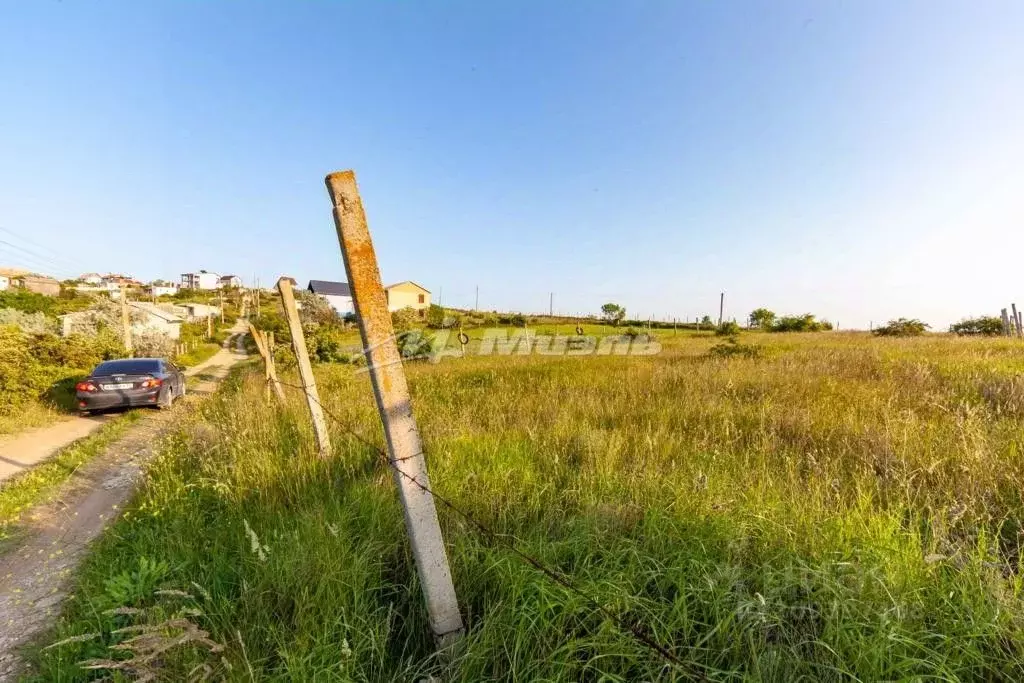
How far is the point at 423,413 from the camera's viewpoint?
5.89m

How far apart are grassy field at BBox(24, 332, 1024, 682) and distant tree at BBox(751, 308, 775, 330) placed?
38.2 metres

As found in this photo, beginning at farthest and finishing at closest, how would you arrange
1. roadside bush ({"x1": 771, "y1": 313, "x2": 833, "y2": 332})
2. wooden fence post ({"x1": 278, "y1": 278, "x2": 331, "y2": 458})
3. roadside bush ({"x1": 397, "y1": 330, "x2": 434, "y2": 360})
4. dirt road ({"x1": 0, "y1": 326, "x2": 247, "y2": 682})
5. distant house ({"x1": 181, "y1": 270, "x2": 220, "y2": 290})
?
1. distant house ({"x1": 181, "y1": 270, "x2": 220, "y2": 290})
2. roadside bush ({"x1": 771, "y1": 313, "x2": 833, "y2": 332})
3. roadside bush ({"x1": 397, "y1": 330, "x2": 434, "y2": 360})
4. wooden fence post ({"x1": 278, "y1": 278, "x2": 331, "y2": 458})
5. dirt road ({"x1": 0, "y1": 326, "x2": 247, "y2": 682})

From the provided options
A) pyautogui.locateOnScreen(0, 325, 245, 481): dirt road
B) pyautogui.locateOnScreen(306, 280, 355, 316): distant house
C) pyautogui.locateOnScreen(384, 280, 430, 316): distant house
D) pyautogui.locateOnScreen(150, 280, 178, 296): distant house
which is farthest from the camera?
pyautogui.locateOnScreen(150, 280, 178, 296): distant house

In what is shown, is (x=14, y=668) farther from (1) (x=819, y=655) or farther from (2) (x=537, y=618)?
(1) (x=819, y=655)

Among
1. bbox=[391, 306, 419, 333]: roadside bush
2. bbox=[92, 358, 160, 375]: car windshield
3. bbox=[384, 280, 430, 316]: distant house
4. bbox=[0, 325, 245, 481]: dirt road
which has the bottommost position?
bbox=[0, 325, 245, 481]: dirt road

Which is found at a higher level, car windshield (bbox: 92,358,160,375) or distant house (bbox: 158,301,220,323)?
distant house (bbox: 158,301,220,323)

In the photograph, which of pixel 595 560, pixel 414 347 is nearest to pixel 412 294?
pixel 414 347

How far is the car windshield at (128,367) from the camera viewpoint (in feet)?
30.1

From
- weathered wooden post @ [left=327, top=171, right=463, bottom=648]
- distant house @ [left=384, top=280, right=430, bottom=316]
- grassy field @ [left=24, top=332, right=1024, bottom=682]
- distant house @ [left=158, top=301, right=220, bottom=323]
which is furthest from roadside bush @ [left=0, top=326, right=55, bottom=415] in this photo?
distant house @ [left=158, top=301, right=220, bottom=323]

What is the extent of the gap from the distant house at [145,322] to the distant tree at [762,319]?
161 feet

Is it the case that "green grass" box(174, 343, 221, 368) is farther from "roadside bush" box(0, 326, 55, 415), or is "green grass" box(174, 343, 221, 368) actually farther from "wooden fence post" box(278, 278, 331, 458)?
"wooden fence post" box(278, 278, 331, 458)

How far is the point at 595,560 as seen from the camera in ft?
7.53

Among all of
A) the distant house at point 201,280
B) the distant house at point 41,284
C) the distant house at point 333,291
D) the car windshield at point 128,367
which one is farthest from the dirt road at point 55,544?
the distant house at point 201,280

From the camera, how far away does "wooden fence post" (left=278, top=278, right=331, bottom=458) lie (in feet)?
14.4
